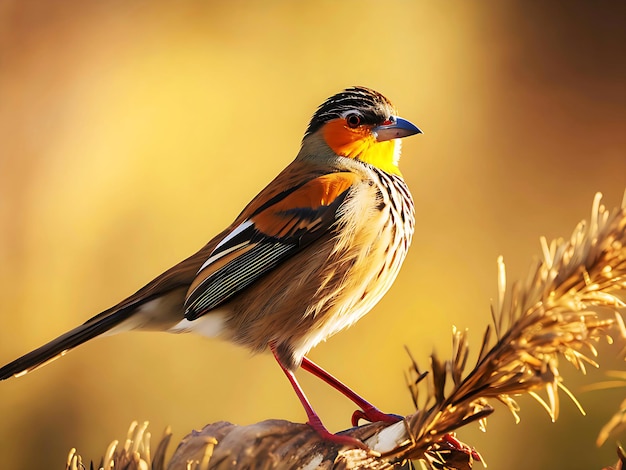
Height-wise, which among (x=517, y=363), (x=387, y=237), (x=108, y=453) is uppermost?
(x=387, y=237)

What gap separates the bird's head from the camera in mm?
2293

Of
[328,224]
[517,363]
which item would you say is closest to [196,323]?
[328,224]

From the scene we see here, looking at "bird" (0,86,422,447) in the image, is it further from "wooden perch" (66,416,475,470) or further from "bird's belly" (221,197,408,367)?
"wooden perch" (66,416,475,470)

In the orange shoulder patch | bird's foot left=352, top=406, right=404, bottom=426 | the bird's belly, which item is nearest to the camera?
bird's foot left=352, top=406, right=404, bottom=426

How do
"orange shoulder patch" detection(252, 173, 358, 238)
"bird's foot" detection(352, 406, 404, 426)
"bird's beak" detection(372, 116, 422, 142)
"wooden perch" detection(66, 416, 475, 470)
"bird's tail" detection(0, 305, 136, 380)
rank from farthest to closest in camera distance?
"bird's beak" detection(372, 116, 422, 142) → "orange shoulder patch" detection(252, 173, 358, 238) → "bird's tail" detection(0, 305, 136, 380) → "bird's foot" detection(352, 406, 404, 426) → "wooden perch" detection(66, 416, 475, 470)

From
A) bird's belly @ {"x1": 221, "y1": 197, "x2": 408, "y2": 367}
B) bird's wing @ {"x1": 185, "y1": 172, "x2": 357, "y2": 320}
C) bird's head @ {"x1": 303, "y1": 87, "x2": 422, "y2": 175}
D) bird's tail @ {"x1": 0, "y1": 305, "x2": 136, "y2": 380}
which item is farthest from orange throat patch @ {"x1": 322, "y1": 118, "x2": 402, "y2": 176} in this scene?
bird's tail @ {"x1": 0, "y1": 305, "x2": 136, "y2": 380}

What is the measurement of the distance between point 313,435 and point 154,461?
215 millimetres

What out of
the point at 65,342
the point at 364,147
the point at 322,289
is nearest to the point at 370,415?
the point at 322,289

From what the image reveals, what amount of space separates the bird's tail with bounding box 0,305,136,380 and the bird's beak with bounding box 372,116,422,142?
0.86 metres

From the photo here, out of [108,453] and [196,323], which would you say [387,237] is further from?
[108,453]

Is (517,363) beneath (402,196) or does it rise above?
beneath

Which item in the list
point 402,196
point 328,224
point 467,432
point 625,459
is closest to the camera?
point 625,459

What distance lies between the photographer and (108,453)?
40.1 inches

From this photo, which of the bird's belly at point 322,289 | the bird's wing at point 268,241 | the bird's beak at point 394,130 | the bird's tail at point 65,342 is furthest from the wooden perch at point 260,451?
the bird's beak at point 394,130
